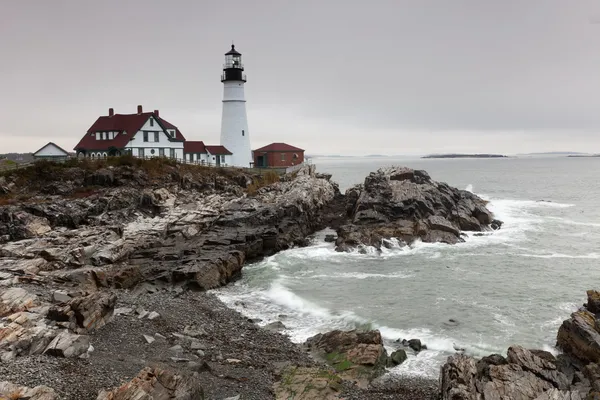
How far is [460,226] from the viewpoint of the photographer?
137 ft

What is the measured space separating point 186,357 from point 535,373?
462 inches

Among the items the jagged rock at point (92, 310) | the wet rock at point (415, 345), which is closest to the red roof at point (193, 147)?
the jagged rock at point (92, 310)

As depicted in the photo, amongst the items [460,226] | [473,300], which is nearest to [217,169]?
[460,226]

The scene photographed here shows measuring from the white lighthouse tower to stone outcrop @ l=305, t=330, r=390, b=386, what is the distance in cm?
4535

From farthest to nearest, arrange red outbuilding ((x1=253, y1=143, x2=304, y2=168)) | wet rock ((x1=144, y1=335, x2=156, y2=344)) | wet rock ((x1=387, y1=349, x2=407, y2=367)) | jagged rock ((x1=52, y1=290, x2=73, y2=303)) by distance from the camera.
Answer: red outbuilding ((x1=253, y1=143, x2=304, y2=168)) < jagged rock ((x1=52, y1=290, x2=73, y2=303)) < wet rock ((x1=144, y1=335, x2=156, y2=344)) < wet rock ((x1=387, y1=349, x2=407, y2=367))

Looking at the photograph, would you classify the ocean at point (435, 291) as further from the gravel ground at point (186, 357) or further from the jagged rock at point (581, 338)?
the gravel ground at point (186, 357)

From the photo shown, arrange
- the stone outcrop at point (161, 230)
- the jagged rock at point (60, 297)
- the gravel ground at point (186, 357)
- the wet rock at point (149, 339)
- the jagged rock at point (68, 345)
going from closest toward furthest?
the gravel ground at point (186, 357)
the jagged rock at point (68, 345)
the wet rock at point (149, 339)
the jagged rock at point (60, 297)
the stone outcrop at point (161, 230)

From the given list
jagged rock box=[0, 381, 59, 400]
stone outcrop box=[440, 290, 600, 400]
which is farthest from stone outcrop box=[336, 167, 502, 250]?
jagged rock box=[0, 381, 59, 400]

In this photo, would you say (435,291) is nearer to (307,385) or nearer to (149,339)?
(307,385)

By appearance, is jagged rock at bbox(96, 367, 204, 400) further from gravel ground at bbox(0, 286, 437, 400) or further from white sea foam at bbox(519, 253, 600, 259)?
white sea foam at bbox(519, 253, 600, 259)

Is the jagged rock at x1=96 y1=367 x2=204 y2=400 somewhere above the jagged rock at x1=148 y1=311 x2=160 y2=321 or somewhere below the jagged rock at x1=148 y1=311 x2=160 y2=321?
above

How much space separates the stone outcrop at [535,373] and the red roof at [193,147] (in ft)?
158

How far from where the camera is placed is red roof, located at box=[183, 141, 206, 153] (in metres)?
58.2

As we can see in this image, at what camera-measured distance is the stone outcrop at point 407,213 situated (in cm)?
3712
